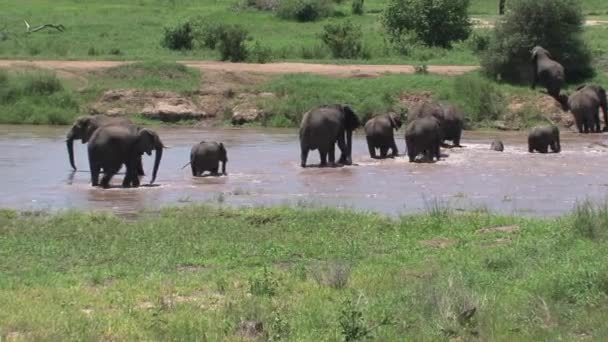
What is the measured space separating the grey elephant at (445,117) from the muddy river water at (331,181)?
21.4 inches

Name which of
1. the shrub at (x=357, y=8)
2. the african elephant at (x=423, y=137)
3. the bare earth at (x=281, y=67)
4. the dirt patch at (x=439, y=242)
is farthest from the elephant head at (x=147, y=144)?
the shrub at (x=357, y=8)

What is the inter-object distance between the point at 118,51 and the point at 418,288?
3171 centimetres

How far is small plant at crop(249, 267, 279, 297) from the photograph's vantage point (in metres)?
10.8

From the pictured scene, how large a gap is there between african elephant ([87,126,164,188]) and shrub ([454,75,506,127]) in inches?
536

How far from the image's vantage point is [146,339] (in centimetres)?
938

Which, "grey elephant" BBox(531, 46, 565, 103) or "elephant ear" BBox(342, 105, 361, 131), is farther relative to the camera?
"grey elephant" BBox(531, 46, 565, 103)

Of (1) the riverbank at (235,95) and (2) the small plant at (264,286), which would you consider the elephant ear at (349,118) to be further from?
(2) the small plant at (264,286)

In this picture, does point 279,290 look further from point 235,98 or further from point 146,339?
point 235,98

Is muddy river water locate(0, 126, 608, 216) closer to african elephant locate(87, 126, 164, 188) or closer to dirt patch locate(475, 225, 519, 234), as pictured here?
african elephant locate(87, 126, 164, 188)

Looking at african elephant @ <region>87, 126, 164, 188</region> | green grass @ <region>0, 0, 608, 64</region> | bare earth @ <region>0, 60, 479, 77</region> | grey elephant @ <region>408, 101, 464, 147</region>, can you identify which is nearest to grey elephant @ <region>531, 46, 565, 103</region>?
bare earth @ <region>0, 60, 479, 77</region>

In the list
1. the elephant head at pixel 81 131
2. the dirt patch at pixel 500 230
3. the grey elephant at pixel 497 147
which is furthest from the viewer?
the grey elephant at pixel 497 147

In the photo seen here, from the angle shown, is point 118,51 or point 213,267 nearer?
point 213,267

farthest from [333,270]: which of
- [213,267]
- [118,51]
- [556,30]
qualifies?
[118,51]

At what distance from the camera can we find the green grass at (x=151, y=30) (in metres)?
40.8
